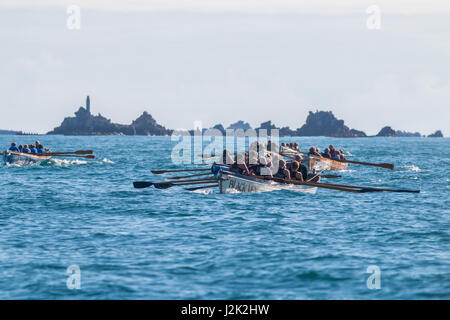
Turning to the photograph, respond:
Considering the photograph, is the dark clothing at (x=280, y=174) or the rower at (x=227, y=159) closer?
the dark clothing at (x=280, y=174)

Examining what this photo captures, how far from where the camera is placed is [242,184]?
85.4ft

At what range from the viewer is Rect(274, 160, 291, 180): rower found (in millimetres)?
25406

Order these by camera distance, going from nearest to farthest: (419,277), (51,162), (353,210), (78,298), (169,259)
→ (78,298) → (419,277) → (169,259) → (353,210) → (51,162)

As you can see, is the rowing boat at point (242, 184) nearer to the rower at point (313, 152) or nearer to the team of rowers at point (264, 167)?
the team of rowers at point (264, 167)

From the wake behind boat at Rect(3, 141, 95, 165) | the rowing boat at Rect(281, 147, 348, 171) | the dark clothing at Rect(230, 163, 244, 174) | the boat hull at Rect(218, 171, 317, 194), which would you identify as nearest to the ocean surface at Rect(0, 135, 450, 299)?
the boat hull at Rect(218, 171, 317, 194)

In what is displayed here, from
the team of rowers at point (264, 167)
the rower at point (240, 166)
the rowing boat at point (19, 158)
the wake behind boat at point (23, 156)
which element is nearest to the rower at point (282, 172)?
the team of rowers at point (264, 167)

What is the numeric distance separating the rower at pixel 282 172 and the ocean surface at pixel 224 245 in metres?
1.00

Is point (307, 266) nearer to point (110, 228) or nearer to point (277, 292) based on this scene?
point (277, 292)

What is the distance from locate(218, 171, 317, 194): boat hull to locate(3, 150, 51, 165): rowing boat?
2367 cm

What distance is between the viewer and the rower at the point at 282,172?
2541cm

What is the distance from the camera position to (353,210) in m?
22.5

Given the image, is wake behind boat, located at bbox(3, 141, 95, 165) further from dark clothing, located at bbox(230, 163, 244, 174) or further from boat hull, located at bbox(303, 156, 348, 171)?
dark clothing, located at bbox(230, 163, 244, 174)

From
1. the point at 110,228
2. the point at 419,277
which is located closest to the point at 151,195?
the point at 110,228
